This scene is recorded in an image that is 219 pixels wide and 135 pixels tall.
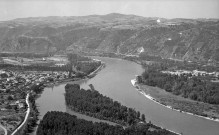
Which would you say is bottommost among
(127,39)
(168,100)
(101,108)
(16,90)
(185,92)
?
(16,90)

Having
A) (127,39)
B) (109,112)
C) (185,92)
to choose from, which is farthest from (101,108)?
(127,39)

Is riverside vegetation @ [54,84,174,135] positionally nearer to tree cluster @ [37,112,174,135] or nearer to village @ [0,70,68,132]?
tree cluster @ [37,112,174,135]

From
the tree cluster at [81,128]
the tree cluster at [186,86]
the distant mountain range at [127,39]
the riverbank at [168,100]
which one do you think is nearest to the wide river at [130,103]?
the riverbank at [168,100]

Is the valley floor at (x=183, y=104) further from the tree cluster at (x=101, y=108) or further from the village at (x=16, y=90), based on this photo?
the village at (x=16, y=90)

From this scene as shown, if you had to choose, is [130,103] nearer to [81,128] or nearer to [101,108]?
[101,108]

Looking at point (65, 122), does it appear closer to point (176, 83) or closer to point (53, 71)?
point (176, 83)

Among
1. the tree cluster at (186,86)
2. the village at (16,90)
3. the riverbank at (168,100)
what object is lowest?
the village at (16,90)

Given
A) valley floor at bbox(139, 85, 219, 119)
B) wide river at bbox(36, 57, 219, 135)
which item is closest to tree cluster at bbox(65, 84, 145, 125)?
wide river at bbox(36, 57, 219, 135)
